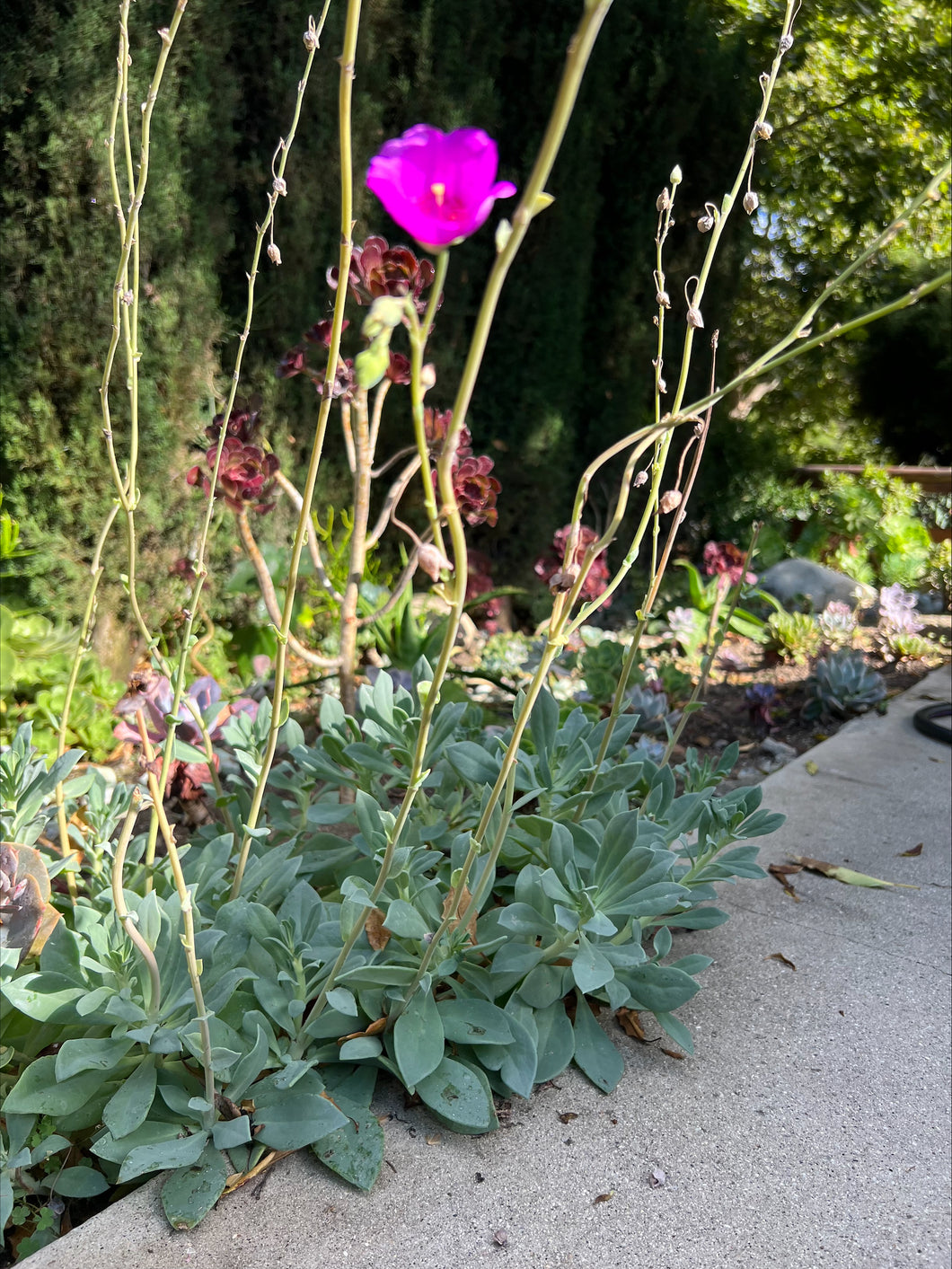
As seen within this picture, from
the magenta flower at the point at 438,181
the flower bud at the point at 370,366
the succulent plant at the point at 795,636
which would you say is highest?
the magenta flower at the point at 438,181

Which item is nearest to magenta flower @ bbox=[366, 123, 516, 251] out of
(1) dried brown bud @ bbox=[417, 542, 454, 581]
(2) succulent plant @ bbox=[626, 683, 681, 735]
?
(1) dried brown bud @ bbox=[417, 542, 454, 581]

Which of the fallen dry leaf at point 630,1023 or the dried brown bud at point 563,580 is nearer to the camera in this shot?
the dried brown bud at point 563,580

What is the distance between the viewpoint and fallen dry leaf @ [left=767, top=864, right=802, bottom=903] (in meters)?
1.98

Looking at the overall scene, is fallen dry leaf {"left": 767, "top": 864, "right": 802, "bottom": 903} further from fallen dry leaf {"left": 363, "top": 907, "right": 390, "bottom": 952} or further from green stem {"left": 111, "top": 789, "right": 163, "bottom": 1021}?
green stem {"left": 111, "top": 789, "right": 163, "bottom": 1021}

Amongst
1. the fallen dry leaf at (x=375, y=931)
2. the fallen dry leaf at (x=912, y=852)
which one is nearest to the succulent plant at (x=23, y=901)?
the fallen dry leaf at (x=375, y=931)

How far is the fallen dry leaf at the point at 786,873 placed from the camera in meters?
1.98

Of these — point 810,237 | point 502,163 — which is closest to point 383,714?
point 502,163

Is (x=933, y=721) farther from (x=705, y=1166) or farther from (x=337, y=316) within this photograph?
(x=337, y=316)

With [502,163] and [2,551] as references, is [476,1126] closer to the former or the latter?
[2,551]

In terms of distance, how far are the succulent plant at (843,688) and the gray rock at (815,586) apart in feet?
6.40

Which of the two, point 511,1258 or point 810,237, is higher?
Result: point 810,237

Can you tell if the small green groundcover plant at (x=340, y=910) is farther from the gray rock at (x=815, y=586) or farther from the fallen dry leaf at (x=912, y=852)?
the gray rock at (x=815, y=586)

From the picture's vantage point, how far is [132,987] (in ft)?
4.14

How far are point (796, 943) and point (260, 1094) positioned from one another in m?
1.09
